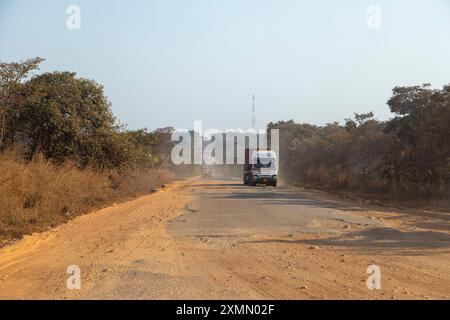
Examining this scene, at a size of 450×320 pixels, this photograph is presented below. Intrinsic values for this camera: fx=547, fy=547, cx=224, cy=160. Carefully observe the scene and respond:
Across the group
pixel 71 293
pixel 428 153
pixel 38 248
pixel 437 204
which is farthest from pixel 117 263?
pixel 428 153

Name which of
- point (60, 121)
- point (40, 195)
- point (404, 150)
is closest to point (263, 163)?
point (404, 150)

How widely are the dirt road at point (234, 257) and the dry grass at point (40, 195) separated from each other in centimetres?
79

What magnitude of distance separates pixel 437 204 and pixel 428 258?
505 inches

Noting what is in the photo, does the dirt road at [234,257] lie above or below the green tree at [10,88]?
below

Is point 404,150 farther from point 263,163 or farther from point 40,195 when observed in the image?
point 40,195

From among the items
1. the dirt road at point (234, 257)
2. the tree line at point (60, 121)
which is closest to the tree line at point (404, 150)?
the dirt road at point (234, 257)

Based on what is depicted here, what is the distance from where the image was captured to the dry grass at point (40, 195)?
14500 mm

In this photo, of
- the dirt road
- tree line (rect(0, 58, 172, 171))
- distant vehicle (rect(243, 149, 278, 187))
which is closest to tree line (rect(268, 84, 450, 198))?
distant vehicle (rect(243, 149, 278, 187))

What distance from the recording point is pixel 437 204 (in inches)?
874

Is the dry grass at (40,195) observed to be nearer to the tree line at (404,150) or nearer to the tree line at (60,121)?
the tree line at (60,121)

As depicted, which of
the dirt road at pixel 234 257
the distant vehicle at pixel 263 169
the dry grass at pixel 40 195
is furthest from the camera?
the distant vehicle at pixel 263 169

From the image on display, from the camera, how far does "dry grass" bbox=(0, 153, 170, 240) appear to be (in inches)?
571

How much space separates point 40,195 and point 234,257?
346 inches

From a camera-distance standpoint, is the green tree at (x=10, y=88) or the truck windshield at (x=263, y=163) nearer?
the green tree at (x=10, y=88)
